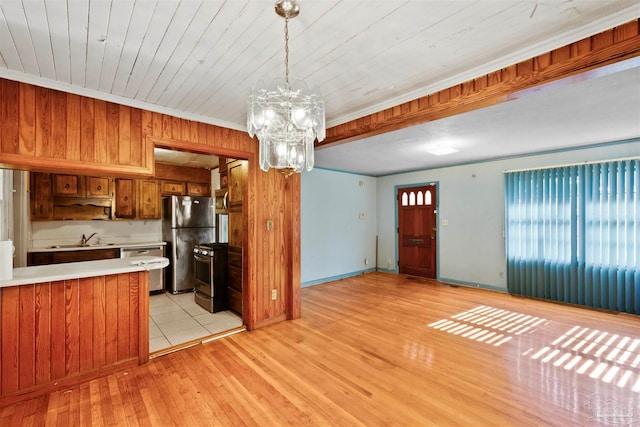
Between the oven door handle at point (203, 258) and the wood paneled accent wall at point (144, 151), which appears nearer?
the wood paneled accent wall at point (144, 151)

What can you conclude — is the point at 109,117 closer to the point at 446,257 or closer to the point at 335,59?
the point at 335,59

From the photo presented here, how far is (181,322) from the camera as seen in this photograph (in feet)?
12.0

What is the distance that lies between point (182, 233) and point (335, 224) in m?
3.01

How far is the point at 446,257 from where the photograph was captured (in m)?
5.93

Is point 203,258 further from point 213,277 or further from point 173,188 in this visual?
point 173,188

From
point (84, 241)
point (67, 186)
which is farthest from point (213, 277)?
point (67, 186)

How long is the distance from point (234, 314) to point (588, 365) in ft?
12.7

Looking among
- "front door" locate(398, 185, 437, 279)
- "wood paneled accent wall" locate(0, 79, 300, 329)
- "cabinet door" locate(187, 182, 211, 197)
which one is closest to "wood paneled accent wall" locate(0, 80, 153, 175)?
"wood paneled accent wall" locate(0, 79, 300, 329)

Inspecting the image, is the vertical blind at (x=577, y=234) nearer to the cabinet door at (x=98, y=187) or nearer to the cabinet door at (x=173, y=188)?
the cabinet door at (x=173, y=188)

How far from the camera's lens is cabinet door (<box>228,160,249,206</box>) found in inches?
144

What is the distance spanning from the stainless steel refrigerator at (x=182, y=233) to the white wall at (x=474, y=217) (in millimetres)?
4549

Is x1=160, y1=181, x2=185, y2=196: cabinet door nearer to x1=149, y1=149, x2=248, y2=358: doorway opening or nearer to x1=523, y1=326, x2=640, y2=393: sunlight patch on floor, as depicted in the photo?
x1=149, y1=149, x2=248, y2=358: doorway opening

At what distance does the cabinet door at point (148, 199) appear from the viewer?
5176mm

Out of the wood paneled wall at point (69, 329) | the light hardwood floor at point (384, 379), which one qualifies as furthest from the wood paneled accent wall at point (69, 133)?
the light hardwood floor at point (384, 379)
